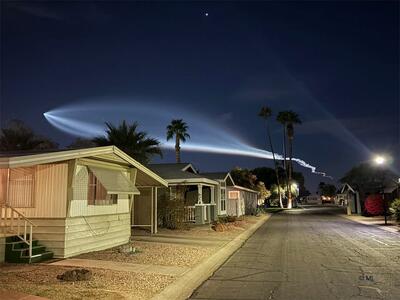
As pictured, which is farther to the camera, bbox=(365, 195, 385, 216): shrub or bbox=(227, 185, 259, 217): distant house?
bbox=(365, 195, 385, 216): shrub

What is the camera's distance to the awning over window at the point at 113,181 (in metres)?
13.8

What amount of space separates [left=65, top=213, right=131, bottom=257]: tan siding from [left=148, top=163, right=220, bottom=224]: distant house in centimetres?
674

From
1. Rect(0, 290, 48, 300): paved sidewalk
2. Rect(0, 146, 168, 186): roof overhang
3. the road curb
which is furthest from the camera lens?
Rect(0, 146, 168, 186): roof overhang

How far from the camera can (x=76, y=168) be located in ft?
41.8

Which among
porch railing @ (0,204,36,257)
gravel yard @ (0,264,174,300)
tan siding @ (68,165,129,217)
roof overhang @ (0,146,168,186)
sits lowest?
gravel yard @ (0,264,174,300)

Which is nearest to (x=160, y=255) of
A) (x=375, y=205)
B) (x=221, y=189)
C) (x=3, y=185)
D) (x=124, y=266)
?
(x=124, y=266)

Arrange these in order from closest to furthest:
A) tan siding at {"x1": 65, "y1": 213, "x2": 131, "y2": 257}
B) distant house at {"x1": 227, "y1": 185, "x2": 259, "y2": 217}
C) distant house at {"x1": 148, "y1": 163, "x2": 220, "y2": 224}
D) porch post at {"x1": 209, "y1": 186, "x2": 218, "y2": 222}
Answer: tan siding at {"x1": 65, "y1": 213, "x2": 131, "y2": 257} → distant house at {"x1": 148, "y1": 163, "x2": 220, "y2": 224} → porch post at {"x1": 209, "y1": 186, "x2": 218, "y2": 222} → distant house at {"x1": 227, "y1": 185, "x2": 259, "y2": 217}

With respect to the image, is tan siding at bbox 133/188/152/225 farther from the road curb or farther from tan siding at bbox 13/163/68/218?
tan siding at bbox 13/163/68/218

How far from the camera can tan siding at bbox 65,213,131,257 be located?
1250 cm

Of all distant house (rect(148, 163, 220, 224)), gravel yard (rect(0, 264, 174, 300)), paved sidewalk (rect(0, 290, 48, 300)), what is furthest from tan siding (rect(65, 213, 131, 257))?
distant house (rect(148, 163, 220, 224))

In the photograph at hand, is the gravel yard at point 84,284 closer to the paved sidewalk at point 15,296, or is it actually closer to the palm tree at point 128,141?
the paved sidewalk at point 15,296

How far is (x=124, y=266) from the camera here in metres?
10.9

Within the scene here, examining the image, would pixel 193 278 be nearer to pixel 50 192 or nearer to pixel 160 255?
pixel 160 255

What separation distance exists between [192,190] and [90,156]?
1784cm
